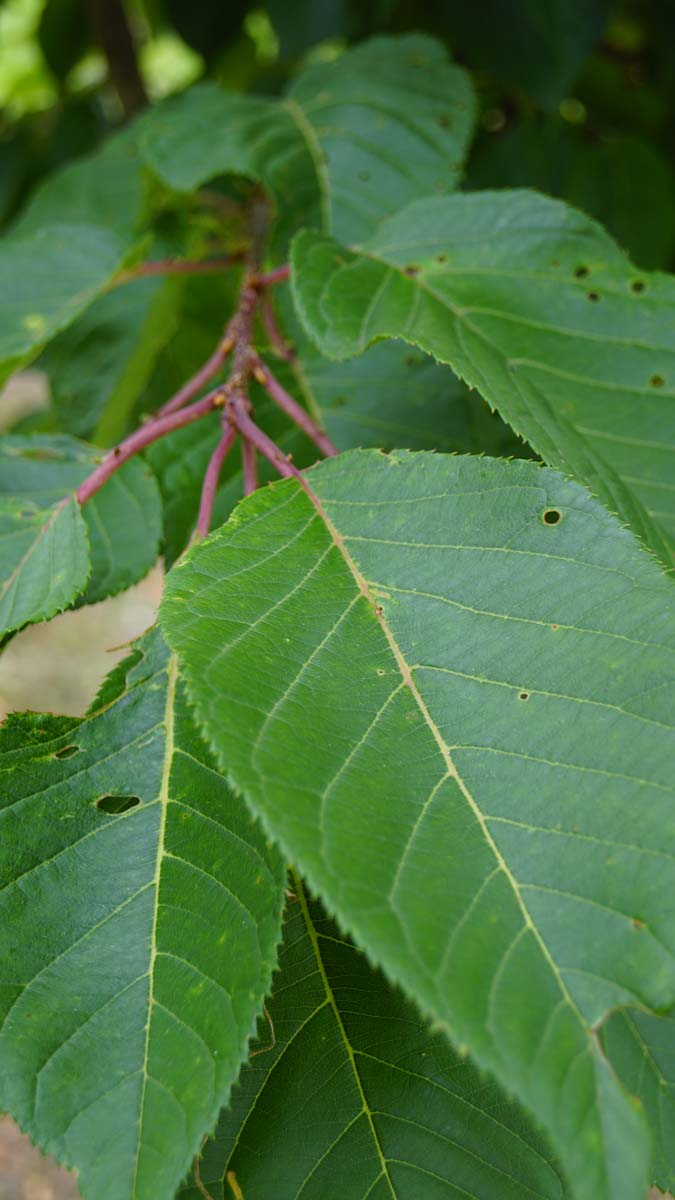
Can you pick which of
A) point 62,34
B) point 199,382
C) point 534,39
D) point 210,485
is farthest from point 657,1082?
point 62,34

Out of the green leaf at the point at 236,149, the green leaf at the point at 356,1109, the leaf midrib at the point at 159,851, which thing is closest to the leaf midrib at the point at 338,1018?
the green leaf at the point at 356,1109

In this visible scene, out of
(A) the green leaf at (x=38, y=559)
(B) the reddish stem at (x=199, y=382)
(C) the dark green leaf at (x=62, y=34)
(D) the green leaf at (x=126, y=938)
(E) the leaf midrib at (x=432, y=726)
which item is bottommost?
(D) the green leaf at (x=126, y=938)

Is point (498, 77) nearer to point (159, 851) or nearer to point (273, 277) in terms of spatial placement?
point (273, 277)

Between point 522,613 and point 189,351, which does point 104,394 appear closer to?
point 189,351

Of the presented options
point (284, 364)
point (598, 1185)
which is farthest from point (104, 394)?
point (598, 1185)

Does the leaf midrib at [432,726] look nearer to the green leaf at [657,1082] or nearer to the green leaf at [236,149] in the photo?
the green leaf at [657,1082]

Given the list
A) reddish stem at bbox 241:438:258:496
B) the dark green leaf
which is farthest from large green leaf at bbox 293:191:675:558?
the dark green leaf

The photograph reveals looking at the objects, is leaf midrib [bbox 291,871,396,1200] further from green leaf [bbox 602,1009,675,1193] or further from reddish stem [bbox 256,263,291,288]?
reddish stem [bbox 256,263,291,288]
